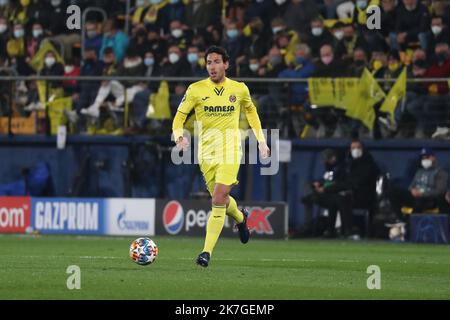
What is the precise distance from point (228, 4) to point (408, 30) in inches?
167

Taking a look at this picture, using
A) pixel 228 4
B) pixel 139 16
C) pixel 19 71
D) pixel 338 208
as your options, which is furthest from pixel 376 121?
pixel 19 71

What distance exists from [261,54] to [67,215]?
496 centimetres

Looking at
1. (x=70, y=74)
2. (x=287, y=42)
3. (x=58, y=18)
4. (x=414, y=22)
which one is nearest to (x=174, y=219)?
(x=287, y=42)

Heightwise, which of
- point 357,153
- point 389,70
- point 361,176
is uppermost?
point 389,70

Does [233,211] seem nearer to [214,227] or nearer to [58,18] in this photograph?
[214,227]

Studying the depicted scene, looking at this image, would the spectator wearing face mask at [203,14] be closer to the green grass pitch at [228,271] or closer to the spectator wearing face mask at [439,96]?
the spectator wearing face mask at [439,96]

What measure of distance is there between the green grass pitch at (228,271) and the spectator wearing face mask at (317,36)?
4507mm

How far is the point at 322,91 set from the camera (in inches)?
919

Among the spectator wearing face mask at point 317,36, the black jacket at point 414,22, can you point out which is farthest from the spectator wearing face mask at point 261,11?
the black jacket at point 414,22

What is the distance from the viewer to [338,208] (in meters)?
23.3

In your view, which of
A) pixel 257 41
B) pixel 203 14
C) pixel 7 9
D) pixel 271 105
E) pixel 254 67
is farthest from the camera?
pixel 7 9

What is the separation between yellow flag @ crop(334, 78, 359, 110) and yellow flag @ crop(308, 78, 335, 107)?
0.09m

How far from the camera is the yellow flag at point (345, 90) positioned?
23.2 metres
